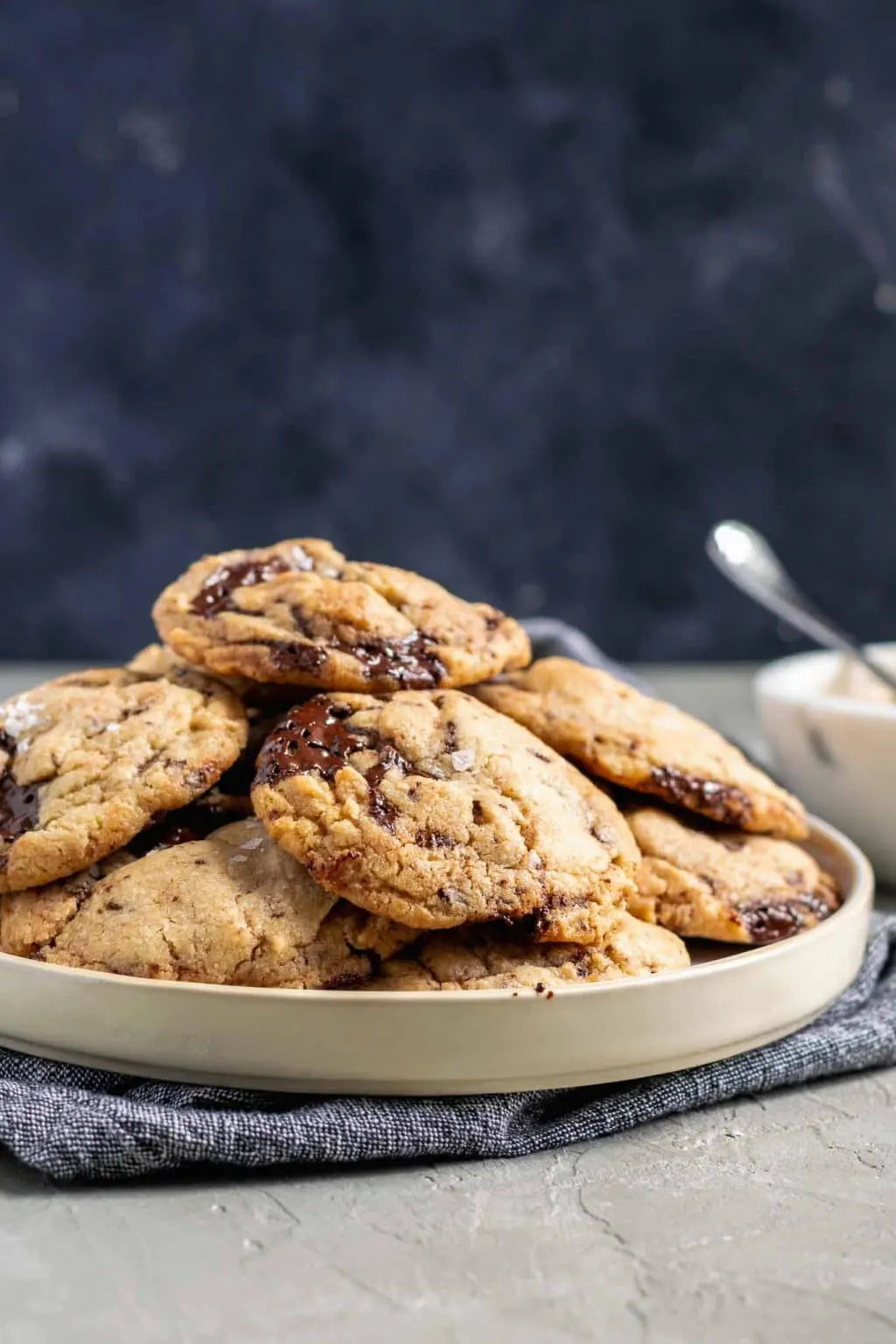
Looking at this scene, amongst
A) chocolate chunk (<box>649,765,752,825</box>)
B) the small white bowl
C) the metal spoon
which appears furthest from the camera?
the metal spoon

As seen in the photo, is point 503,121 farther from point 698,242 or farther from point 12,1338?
point 12,1338

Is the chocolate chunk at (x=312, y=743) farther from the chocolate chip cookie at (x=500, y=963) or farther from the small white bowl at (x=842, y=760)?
the small white bowl at (x=842, y=760)

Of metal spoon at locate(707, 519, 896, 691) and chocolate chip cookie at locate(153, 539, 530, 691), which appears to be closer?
chocolate chip cookie at locate(153, 539, 530, 691)

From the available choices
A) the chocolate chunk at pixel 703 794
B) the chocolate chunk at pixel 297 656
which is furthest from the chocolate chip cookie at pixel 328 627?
the chocolate chunk at pixel 703 794

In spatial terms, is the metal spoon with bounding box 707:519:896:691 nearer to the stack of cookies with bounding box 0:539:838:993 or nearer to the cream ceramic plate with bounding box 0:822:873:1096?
the stack of cookies with bounding box 0:539:838:993

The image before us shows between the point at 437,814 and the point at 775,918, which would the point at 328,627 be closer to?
the point at 437,814

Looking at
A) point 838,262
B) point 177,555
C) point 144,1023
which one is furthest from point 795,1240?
Result: point 838,262

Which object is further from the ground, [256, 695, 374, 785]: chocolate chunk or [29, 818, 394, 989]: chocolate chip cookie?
[256, 695, 374, 785]: chocolate chunk

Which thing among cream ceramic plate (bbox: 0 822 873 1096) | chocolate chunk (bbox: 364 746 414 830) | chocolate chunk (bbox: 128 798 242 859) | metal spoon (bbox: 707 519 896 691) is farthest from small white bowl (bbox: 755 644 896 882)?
chocolate chunk (bbox: 128 798 242 859)

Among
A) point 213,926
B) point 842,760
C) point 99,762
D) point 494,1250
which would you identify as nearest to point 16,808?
point 99,762
